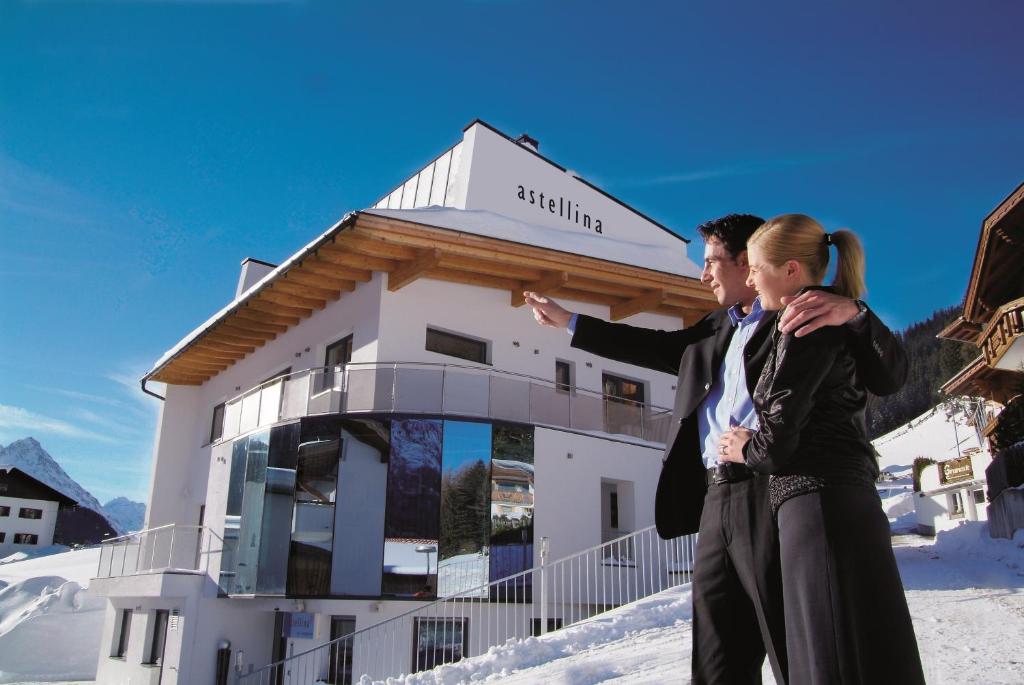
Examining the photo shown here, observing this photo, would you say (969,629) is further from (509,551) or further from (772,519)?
(509,551)

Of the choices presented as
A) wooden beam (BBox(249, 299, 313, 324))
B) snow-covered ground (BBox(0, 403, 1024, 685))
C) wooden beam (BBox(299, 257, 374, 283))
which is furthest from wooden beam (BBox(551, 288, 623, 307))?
snow-covered ground (BBox(0, 403, 1024, 685))

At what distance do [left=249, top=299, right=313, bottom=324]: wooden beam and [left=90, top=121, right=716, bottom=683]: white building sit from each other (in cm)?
7

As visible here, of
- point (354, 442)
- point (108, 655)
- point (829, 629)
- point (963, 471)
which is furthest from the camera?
point (963, 471)

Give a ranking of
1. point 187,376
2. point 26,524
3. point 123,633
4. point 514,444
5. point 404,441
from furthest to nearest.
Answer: point 26,524
point 187,376
point 123,633
point 514,444
point 404,441

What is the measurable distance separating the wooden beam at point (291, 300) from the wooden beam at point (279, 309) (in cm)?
28

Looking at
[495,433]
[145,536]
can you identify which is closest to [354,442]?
[495,433]

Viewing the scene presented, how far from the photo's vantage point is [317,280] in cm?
1569

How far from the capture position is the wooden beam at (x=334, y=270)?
586 inches

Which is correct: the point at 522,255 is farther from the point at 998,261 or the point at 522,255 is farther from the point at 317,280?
→ the point at 998,261

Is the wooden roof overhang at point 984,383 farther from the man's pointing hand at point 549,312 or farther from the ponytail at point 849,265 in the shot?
the ponytail at point 849,265

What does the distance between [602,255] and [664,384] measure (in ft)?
12.8

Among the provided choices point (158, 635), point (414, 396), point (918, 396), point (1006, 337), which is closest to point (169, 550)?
point (158, 635)

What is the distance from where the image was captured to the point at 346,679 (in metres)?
12.2

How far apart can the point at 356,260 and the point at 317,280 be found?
4.90 ft
